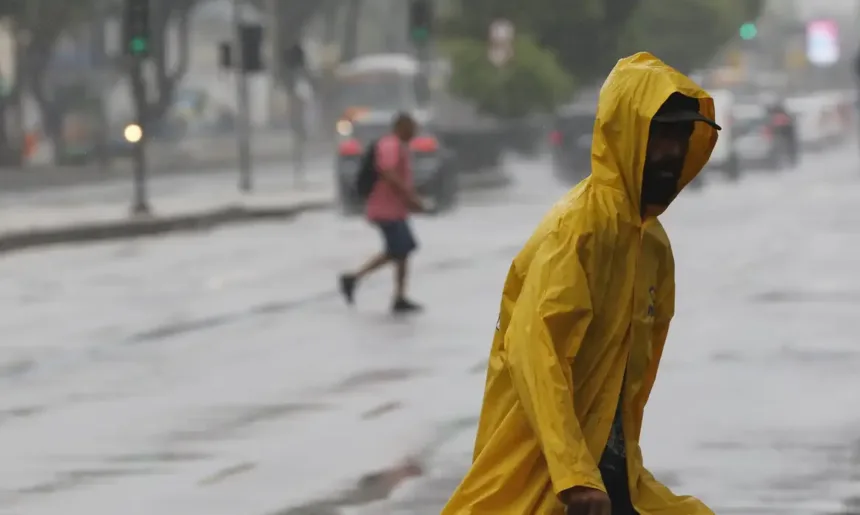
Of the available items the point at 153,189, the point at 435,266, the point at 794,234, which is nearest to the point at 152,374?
the point at 435,266

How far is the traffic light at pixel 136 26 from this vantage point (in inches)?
1296

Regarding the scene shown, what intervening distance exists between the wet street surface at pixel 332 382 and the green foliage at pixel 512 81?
75.0ft

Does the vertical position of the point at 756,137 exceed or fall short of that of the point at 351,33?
it falls short

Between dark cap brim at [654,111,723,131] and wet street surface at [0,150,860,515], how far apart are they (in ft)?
15.8

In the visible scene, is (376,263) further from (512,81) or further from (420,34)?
(512,81)

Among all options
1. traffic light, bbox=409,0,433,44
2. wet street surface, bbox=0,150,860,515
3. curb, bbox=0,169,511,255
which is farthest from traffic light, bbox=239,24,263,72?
wet street surface, bbox=0,150,860,515

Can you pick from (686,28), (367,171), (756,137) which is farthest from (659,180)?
(686,28)

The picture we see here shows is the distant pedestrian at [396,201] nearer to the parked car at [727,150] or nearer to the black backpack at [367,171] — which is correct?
the black backpack at [367,171]

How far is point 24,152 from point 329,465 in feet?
139

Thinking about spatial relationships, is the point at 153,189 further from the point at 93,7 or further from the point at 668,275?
the point at 668,275

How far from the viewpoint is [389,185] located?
18625mm

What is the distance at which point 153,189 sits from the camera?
147ft

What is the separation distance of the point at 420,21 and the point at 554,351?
38.5 meters

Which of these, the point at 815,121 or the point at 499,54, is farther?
the point at 815,121
